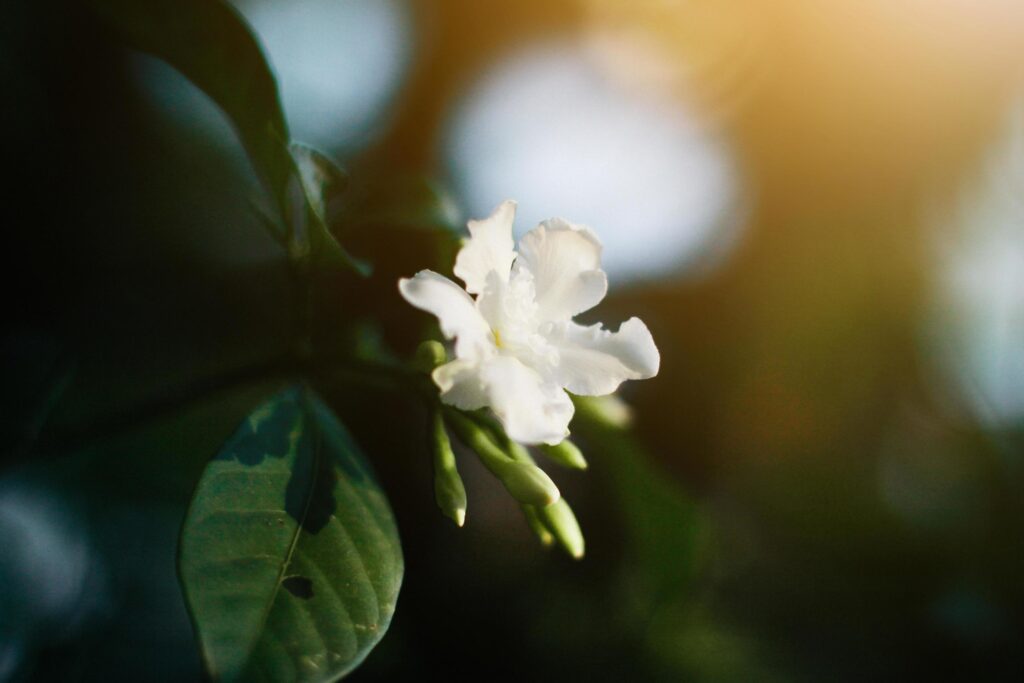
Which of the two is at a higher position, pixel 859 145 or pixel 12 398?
pixel 859 145

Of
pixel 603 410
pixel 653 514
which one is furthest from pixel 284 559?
pixel 653 514

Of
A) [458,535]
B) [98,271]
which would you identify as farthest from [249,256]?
[458,535]

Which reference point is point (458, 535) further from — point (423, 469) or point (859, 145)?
point (859, 145)

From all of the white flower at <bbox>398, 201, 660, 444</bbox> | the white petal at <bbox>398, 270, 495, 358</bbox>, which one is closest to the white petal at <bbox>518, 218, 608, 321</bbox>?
the white flower at <bbox>398, 201, 660, 444</bbox>

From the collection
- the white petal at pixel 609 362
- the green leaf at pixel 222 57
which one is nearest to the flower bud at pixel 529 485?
the white petal at pixel 609 362

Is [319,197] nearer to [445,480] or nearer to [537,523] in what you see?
[445,480]

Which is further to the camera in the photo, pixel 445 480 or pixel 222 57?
pixel 222 57

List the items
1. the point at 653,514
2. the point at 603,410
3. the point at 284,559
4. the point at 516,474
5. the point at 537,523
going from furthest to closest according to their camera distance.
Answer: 1. the point at 653,514
2. the point at 603,410
3. the point at 537,523
4. the point at 516,474
5. the point at 284,559
